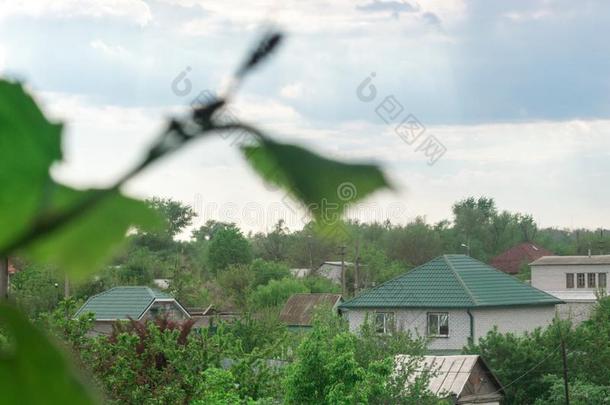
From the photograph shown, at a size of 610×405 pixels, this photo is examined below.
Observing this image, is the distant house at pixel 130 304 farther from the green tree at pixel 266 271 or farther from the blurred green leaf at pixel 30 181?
the blurred green leaf at pixel 30 181

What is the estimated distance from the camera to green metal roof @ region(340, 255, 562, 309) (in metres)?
17.6

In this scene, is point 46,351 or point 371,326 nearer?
point 46,351

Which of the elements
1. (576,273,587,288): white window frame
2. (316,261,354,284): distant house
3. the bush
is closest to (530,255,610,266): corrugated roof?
(576,273,587,288): white window frame

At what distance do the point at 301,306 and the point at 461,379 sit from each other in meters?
11.0

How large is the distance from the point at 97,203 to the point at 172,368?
8491 millimetres

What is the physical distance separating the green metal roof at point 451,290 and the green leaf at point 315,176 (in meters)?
17.4

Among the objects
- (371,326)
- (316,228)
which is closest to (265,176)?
(316,228)

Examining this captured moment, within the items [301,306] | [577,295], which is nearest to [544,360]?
[301,306]

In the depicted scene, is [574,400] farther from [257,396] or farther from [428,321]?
[257,396]

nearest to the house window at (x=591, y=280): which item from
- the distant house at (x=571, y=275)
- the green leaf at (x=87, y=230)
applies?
the distant house at (x=571, y=275)

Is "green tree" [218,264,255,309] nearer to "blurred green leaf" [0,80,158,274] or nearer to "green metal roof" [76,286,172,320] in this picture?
"green metal roof" [76,286,172,320]

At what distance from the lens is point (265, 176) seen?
169 mm

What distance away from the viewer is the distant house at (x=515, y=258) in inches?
1271

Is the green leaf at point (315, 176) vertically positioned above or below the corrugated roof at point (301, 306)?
below
